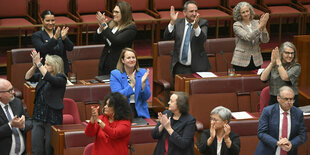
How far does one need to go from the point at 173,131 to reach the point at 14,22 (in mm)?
3430

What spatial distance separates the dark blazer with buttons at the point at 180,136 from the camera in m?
4.10

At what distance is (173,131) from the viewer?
13.5 ft

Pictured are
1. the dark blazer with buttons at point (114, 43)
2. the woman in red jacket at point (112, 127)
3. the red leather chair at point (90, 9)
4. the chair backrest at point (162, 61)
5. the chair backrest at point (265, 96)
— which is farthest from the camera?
the red leather chair at point (90, 9)

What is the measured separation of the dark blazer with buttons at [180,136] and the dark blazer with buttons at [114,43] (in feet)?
4.54

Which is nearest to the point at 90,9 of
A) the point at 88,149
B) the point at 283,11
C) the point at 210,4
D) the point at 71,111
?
the point at 210,4

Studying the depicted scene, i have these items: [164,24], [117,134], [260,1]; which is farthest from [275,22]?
[117,134]

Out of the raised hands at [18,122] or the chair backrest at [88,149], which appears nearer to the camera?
the raised hands at [18,122]

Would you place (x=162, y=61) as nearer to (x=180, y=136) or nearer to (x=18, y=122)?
(x=180, y=136)

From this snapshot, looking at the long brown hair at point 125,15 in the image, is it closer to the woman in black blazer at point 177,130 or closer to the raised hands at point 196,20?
the raised hands at point 196,20

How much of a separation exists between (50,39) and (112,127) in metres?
1.64

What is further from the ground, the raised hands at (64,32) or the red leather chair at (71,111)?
the raised hands at (64,32)

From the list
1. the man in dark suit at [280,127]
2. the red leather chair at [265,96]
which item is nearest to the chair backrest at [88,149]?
the man in dark suit at [280,127]

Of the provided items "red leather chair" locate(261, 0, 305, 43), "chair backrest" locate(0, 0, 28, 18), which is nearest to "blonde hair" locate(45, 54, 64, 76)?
"chair backrest" locate(0, 0, 28, 18)

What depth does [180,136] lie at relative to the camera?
4.11 metres
